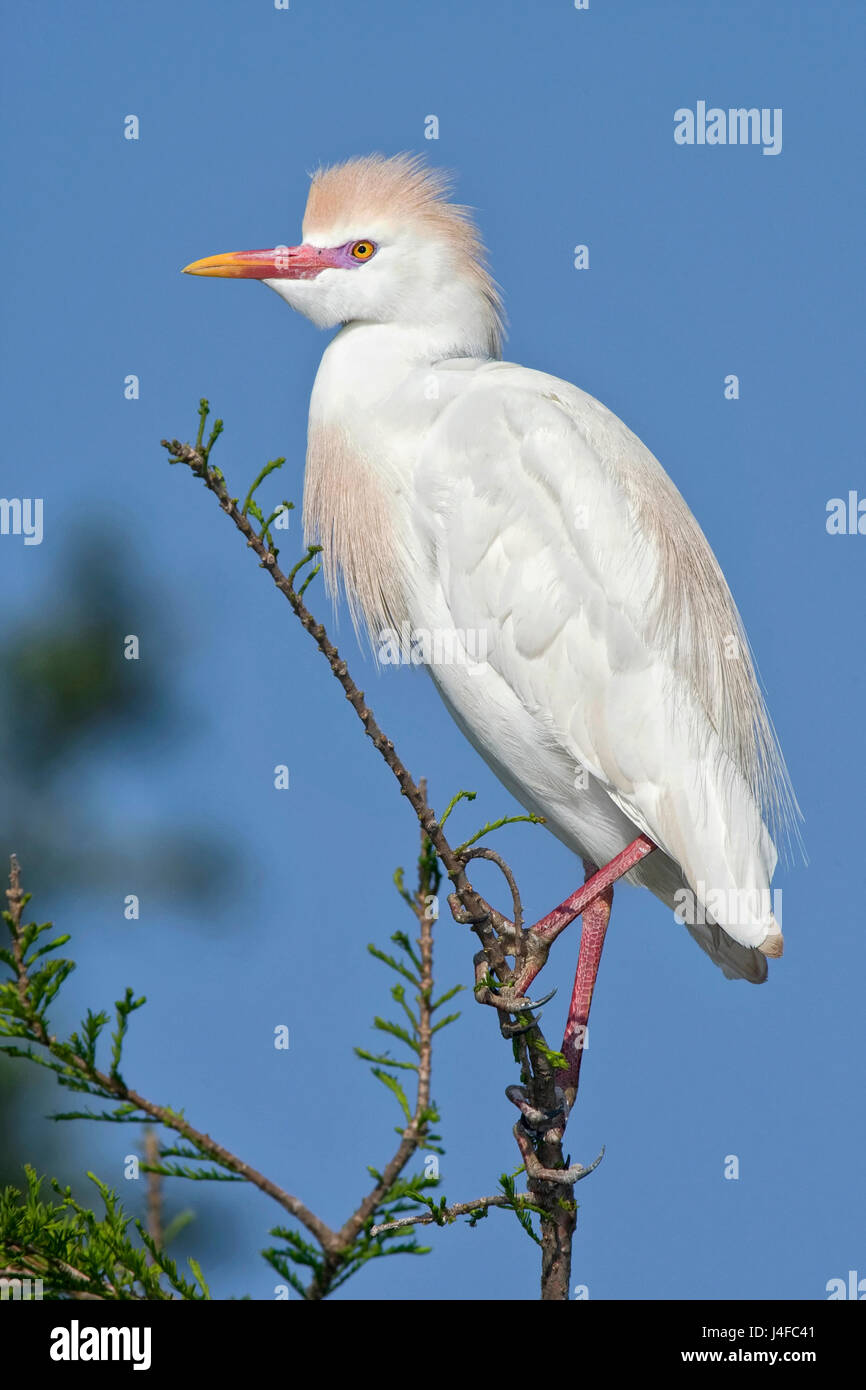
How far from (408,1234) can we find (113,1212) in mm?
842

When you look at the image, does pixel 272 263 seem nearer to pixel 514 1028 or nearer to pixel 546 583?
pixel 546 583

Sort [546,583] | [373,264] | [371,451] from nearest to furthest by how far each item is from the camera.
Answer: [546,583], [371,451], [373,264]

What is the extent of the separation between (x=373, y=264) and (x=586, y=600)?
1257mm

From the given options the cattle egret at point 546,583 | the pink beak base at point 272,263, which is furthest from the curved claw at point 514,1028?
the pink beak base at point 272,263

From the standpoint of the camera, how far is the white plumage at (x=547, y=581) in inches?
159

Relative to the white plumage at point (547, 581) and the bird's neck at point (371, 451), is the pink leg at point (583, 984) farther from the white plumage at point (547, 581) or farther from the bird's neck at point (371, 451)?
the bird's neck at point (371, 451)

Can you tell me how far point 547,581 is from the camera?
13.4 feet

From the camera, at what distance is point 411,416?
13.9ft

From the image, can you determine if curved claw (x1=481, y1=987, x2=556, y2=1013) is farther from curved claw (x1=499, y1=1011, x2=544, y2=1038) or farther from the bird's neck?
the bird's neck

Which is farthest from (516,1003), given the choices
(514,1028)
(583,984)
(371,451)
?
(371,451)
